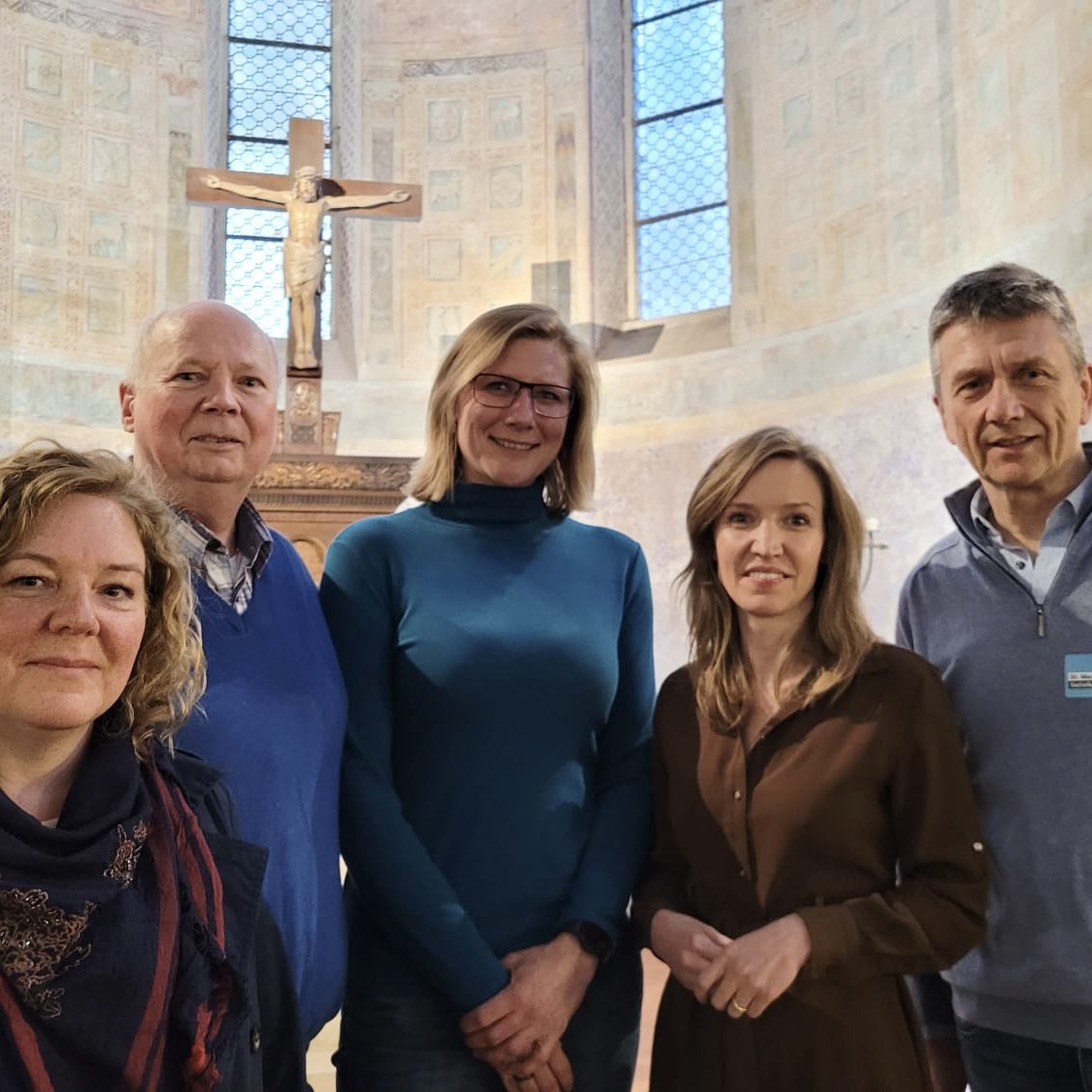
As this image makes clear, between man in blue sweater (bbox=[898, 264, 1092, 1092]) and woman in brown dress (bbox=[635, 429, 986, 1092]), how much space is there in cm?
18

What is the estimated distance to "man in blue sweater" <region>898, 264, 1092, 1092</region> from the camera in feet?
6.31

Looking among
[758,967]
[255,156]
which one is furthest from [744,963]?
[255,156]

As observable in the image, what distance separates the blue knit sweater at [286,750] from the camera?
171 cm

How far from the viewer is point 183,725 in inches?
66.1

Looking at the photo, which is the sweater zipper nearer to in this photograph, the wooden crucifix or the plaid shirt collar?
the plaid shirt collar

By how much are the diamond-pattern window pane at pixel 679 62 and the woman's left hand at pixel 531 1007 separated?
9.35m

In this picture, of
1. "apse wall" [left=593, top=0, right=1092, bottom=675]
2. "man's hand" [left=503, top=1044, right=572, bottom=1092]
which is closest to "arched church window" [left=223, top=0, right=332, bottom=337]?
"apse wall" [left=593, top=0, right=1092, bottom=675]

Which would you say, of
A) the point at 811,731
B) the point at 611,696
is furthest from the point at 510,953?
the point at 811,731

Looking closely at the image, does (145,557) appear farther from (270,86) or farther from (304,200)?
(270,86)

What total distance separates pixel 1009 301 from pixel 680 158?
877 centimetres

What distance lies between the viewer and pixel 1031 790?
6.40 ft

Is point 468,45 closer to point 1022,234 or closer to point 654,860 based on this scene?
point 1022,234

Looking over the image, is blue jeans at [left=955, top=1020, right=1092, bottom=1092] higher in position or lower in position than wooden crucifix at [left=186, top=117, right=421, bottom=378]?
lower

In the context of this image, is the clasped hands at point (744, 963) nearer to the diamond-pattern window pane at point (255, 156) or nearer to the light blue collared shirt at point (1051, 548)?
the light blue collared shirt at point (1051, 548)
